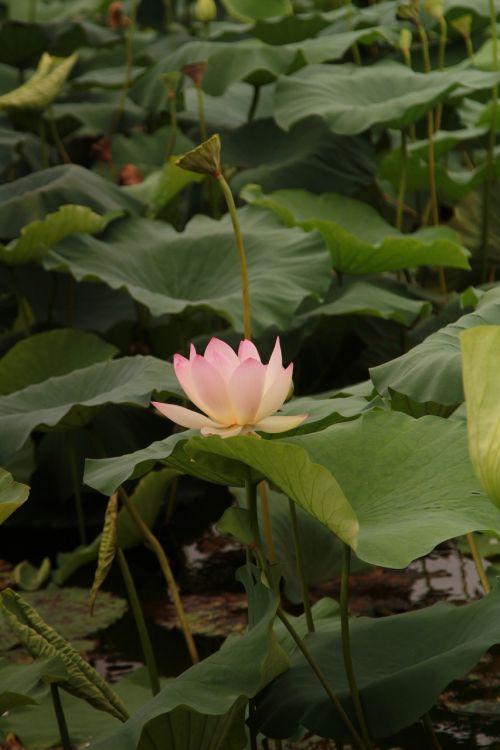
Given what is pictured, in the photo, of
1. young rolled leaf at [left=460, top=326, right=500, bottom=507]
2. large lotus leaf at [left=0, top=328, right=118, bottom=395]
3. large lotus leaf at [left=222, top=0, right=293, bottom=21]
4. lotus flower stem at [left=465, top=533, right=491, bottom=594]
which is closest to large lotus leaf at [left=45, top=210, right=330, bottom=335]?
large lotus leaf at [left=0, top=328, right=118, bottom=395]

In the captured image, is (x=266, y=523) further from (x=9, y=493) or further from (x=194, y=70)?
(x=194, y=70)

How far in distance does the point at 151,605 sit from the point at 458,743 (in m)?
0.62

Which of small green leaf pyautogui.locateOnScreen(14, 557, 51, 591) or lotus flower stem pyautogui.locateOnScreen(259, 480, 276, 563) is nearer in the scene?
lotus flower stem pyautogui.locateOnScreen(259, 480, 276, 563)

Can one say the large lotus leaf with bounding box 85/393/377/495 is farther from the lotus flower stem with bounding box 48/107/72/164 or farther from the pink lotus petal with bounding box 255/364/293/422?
the lotus flower stem with bounding box 48/107/72/164

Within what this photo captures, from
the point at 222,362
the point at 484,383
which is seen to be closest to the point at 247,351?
the point at 222,362

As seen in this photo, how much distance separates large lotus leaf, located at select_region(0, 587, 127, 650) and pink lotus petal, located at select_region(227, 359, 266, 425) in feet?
2.44

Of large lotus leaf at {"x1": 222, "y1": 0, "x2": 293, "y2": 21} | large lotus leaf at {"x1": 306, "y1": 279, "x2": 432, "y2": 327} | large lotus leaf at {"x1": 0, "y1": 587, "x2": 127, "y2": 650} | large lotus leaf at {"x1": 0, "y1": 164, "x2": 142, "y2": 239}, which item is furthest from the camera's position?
large lotus leaf at {"x1": 222, "y1": 0, "x2": 293, "y2": 21}

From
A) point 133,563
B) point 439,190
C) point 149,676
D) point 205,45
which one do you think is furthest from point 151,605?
point 205,45

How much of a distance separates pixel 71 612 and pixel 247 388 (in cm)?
89

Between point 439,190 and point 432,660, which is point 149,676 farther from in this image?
point 439,190

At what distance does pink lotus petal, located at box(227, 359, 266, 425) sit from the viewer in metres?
1.07

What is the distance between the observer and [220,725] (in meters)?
1.13

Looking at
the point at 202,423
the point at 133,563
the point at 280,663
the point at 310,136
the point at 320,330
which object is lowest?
the point at 133,563

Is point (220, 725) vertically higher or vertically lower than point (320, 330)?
higher
